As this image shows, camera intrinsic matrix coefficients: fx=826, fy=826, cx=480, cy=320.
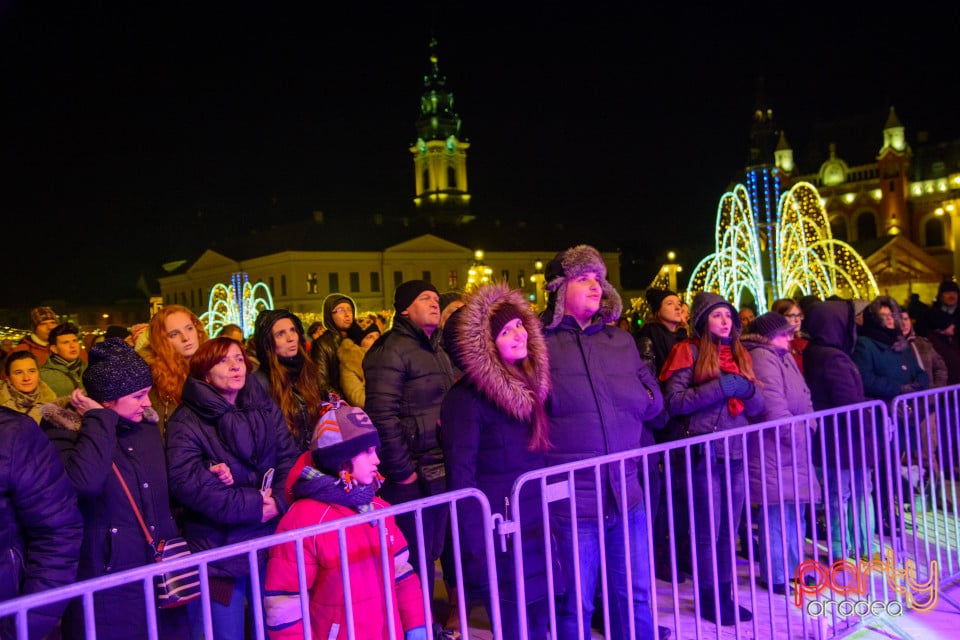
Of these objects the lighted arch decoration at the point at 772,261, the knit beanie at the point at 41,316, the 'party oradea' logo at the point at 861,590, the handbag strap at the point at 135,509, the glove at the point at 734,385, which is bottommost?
the 'party oradea' logo at the point at 861,590

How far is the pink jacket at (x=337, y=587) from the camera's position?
10.6 feet

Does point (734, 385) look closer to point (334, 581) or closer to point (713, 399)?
point (713, 399)

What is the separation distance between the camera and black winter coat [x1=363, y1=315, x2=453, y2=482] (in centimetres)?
542

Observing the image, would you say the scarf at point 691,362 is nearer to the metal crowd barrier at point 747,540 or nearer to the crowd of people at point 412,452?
the crowd of people at point 412,452

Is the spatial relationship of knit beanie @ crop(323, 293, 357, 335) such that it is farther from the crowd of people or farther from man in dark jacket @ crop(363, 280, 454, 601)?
man in dark jacket @ crop(363, 280, 454, 601)

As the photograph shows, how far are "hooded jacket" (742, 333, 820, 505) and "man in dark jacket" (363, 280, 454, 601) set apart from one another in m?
2.20

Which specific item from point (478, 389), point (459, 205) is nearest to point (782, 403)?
point (478, 389)

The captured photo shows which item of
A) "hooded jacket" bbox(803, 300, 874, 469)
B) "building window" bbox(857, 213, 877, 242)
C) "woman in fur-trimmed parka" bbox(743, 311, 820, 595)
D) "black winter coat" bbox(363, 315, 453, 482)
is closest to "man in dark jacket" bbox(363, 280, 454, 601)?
"black winter coat" bbox(363, 315, 453, 482)

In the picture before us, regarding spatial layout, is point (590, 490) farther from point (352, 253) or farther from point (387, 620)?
point (352, 253)

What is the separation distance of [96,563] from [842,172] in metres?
96.6

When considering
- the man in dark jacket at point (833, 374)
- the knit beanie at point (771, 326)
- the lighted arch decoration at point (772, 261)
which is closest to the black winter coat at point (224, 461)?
the knit beanie at point (771, 326)

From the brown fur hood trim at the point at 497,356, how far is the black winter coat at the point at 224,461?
1.19m

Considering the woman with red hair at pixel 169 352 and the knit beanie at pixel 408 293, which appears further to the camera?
the knit beanie at pixel 408 293

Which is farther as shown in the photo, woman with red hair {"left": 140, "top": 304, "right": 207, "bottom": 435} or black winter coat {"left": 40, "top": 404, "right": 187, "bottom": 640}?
woman with red hair {"left": 140, "top": 304, "right": 207, "bottom": 435}
